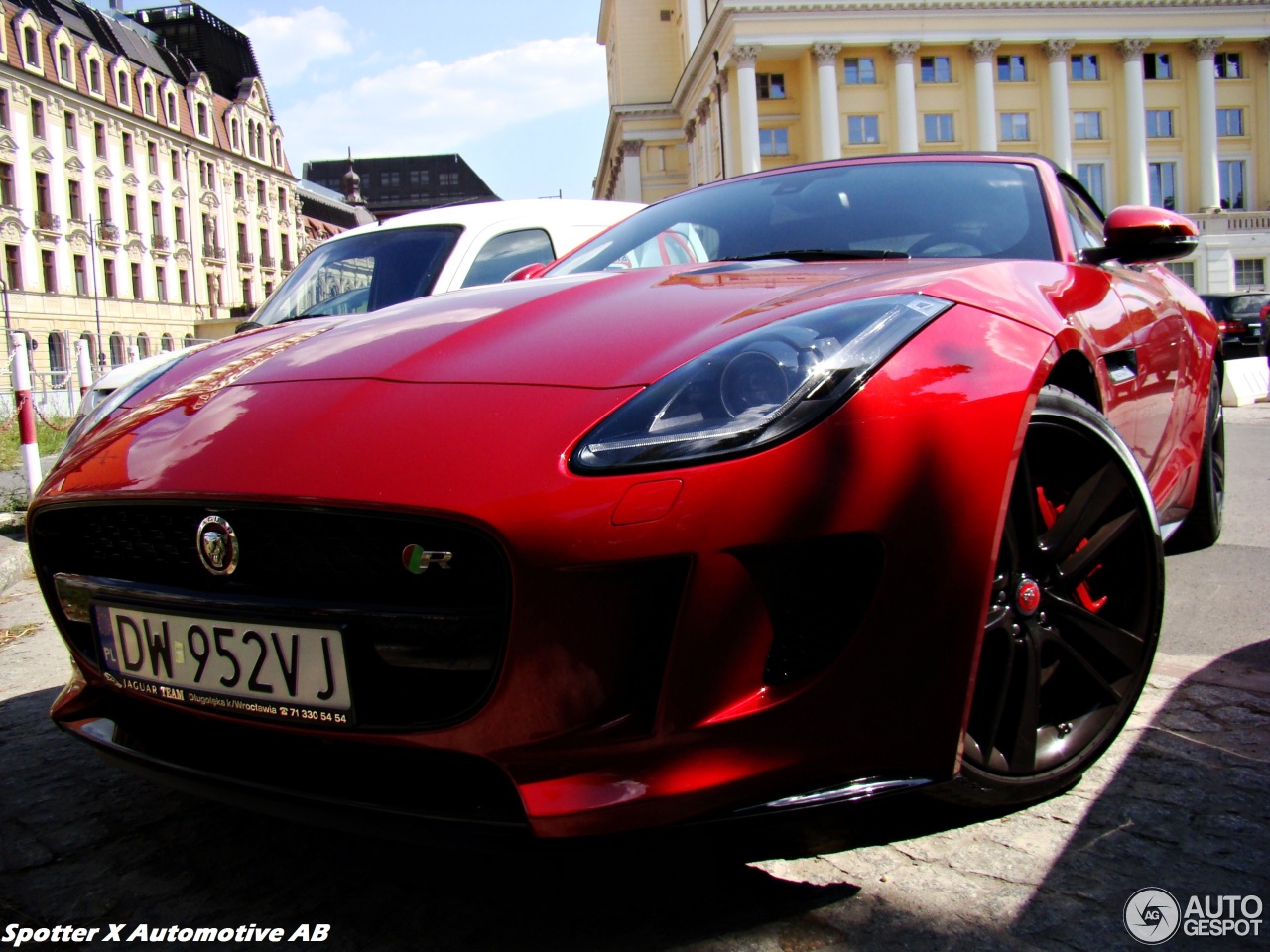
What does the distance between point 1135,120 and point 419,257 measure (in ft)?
174

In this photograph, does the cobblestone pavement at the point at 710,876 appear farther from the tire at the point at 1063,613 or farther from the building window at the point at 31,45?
the building window at the point at 31,45

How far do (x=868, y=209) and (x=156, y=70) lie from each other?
196 ft

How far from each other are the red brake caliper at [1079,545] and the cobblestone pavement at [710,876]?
0.31 metres

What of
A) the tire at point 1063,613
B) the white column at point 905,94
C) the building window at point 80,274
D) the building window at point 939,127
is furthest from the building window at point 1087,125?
the tire at point 1063,613

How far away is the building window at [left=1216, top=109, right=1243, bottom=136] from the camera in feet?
169

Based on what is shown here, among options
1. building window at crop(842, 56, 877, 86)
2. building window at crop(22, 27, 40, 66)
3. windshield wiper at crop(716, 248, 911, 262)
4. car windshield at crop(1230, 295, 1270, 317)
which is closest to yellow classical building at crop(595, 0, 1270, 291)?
building window at crop(842, 56, 877, 86)

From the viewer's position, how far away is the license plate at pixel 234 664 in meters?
1.42

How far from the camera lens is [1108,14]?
4991 centimetres

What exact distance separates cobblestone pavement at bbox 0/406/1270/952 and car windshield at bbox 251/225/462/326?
12.9 feet

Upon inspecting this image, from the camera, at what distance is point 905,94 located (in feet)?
162

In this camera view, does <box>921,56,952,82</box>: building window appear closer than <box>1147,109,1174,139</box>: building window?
Yes

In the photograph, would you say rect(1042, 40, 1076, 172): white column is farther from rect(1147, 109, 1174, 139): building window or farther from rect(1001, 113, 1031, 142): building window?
rect(1147, 109, 1174, 139): building window

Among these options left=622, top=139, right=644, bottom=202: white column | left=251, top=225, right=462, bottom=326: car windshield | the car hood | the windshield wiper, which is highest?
left=622, top=139, right=644, bottom=202: white column

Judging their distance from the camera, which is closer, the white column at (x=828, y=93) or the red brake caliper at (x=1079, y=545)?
the red brake caliper at (x=1079, y=545)
